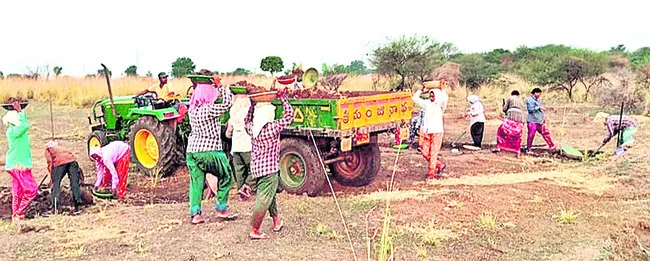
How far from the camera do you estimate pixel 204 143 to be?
6.95m

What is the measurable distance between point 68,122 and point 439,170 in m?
12.8

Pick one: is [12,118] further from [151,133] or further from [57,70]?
[57,70]

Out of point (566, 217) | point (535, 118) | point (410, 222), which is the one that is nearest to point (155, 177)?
point (410, 222)

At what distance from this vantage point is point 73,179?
330 inches

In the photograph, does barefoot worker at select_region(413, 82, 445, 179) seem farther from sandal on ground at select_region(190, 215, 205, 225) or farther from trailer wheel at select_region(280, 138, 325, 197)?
sandal on ground at select_region(190, 215, 205, 225)

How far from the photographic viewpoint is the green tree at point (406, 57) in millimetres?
28797

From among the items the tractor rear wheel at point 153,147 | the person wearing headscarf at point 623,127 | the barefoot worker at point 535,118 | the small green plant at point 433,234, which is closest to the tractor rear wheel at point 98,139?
the tractor rear wheel at point 153,147

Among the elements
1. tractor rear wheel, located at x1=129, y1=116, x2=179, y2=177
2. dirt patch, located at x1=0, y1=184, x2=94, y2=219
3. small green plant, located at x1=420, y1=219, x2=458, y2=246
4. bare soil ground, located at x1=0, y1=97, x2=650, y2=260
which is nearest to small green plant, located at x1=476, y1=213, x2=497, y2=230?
bare soil ground, located at x1=0, y1=97, x2=650, y2=260

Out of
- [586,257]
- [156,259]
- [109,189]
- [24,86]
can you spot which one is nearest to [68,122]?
[24,86]

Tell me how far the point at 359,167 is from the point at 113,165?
3.41 meters

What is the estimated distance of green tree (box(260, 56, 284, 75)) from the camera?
605 inches

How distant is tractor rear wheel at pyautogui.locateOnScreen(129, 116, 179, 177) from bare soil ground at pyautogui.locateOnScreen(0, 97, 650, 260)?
208mm

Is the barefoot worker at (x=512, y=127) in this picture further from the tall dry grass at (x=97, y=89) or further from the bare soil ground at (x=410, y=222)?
the tall dry grass at (x=97, y=89)

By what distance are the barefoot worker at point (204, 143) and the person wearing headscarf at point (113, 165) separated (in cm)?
212
